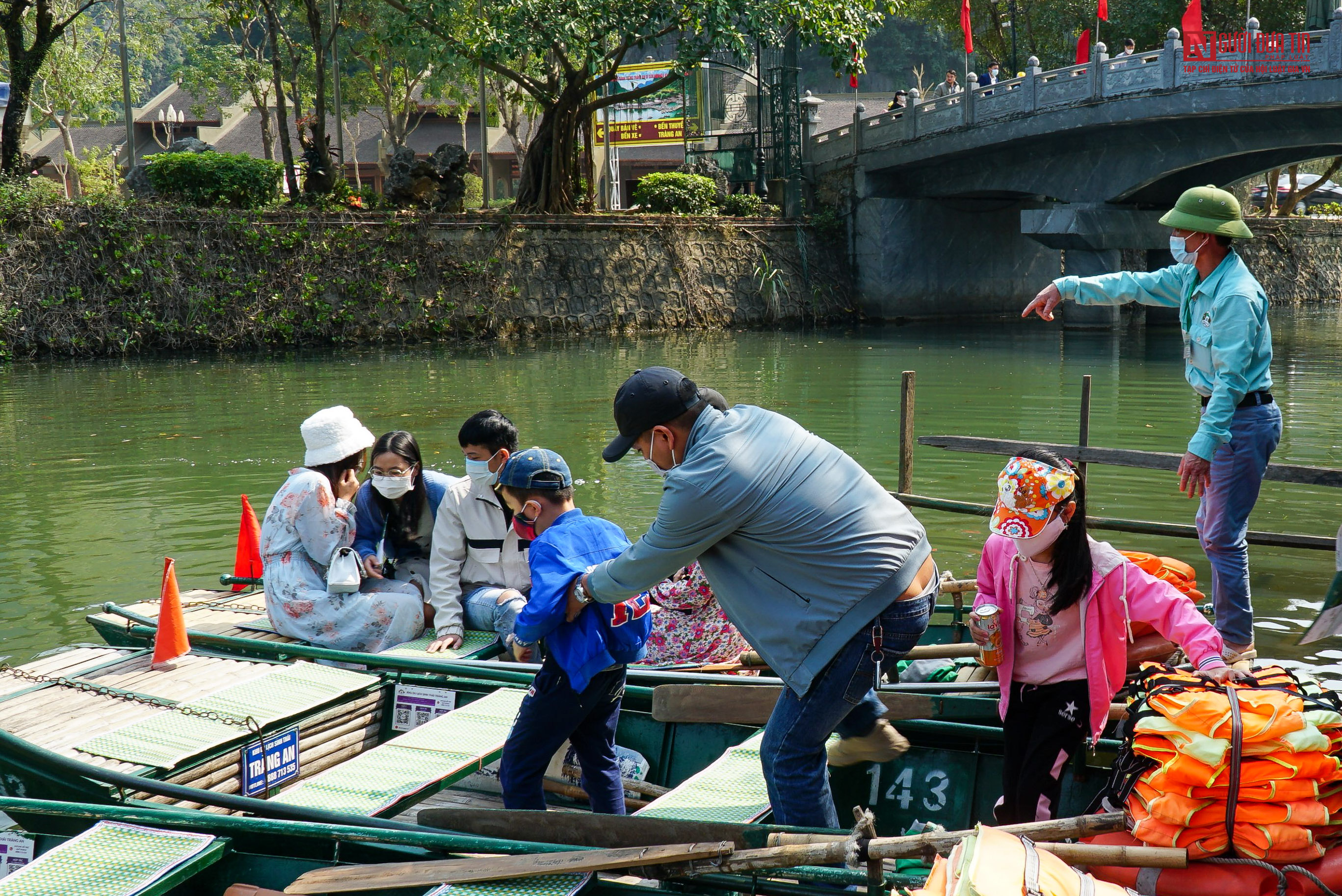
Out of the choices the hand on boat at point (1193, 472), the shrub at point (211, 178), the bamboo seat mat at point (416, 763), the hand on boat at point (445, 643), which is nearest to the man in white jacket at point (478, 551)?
the hand on boat at point (445, 643)

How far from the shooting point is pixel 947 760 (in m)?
4.24

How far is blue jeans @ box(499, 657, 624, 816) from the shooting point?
12.5 ft

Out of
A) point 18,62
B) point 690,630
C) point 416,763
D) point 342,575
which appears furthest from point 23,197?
point 416,763

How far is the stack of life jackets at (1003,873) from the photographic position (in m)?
2.62

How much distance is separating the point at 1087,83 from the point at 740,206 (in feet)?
29.3

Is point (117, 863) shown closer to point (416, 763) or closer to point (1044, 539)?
point (416, 763)

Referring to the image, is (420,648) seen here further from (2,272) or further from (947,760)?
(2,272)

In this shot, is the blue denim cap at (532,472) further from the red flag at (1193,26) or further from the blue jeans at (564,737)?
the red flag at (1193,26)

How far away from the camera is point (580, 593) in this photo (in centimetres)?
356

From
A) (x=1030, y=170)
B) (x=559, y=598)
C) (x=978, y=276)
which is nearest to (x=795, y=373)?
(x=1030, y=170)

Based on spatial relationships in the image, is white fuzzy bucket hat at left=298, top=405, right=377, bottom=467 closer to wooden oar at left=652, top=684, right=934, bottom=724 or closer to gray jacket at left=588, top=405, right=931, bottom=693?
wooden oar at left=652, top=684, right=934, bottom=724

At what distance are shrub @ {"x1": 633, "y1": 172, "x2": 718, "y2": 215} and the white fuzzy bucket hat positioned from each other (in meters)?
22.9

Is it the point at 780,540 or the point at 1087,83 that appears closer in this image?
the point at 780,540

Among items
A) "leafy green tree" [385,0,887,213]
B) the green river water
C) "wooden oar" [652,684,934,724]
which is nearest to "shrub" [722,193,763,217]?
the green river water
